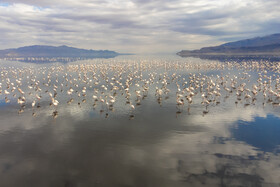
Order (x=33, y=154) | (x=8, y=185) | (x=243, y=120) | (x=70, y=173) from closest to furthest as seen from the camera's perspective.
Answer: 1. (x=8, y=185)
2. (x=70, y=173)
3. (x=33, y=154)
4. (x=243, y=120)

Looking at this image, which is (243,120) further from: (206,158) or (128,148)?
(128,148)

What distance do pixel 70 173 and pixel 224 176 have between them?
11.3 m

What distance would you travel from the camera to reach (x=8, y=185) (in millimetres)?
13219

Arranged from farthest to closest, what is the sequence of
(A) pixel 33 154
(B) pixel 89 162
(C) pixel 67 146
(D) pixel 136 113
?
(D) pixel 136 113
(C) pixel 67 146
(A) pixel 33 154
(B) pixel 89 162

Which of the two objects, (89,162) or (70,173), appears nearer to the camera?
(70,173)

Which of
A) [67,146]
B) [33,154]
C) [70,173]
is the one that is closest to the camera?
[70,173]

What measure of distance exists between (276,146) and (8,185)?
22206 mm

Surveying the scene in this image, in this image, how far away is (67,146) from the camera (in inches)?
714

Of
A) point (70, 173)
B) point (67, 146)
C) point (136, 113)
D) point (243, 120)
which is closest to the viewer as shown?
point (70, 173)

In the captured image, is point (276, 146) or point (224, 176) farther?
point (276, 146)

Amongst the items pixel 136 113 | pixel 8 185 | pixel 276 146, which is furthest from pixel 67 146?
pixel 276 146

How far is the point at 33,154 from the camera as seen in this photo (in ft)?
55.2

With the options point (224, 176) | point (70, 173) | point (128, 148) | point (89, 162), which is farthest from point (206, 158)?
point (70, 173)

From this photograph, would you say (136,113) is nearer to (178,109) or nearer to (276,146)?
(178,109)
